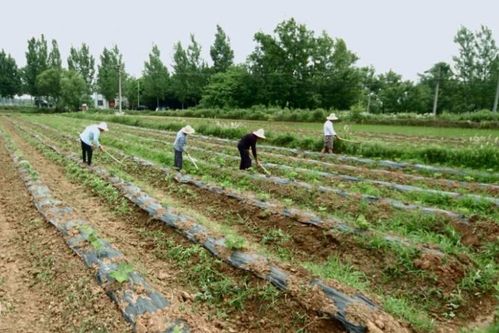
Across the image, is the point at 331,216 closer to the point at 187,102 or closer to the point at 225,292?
the point at 225,292

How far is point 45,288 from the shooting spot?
15.8 feet

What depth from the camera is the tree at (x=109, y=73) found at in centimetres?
6157

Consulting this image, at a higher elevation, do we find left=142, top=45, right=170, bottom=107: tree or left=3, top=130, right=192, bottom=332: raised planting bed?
left=142, top=45, right=170, bottom=107: tree

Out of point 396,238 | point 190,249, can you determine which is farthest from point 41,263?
point 396,238

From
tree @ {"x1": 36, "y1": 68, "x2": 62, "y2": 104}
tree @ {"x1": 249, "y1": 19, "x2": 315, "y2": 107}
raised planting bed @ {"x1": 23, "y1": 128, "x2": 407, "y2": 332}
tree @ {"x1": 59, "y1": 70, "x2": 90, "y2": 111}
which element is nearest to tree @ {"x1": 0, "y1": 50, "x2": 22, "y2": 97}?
tree @ {"x1": 36, "y1": 68, "x2": 62, "y2": 104}

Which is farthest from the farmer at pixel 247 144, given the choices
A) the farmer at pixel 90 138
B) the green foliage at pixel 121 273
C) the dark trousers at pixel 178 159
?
the green foliage at pixel 121 273

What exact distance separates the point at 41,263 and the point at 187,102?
189 ft

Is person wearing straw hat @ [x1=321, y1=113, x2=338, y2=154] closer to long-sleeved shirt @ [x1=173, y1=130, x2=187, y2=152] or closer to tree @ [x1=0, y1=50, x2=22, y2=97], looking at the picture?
long-sleeved shirt @ [x1=173, y1=130, x2=187, y2=152]

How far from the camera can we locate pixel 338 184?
9.78 m

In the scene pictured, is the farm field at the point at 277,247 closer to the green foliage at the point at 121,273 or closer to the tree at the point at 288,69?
the green foliage at the point at 121,273

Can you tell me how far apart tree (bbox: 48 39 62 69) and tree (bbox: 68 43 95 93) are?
184 centimetres

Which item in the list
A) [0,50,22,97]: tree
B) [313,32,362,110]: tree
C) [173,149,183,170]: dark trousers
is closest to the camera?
[173,149,183,170]: dark trousers

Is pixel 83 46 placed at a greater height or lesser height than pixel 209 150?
greater

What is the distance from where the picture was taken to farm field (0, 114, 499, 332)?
4121 millimetres
